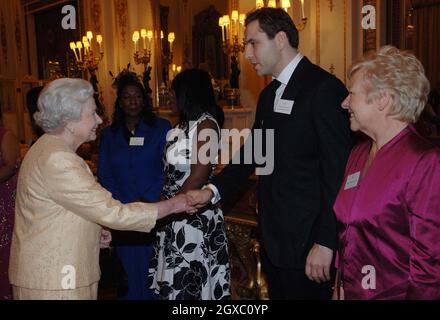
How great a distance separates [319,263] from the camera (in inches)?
75.9

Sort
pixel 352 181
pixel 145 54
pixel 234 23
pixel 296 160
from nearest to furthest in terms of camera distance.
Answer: pixel 352 181
pixel 296 160
pixel 234 23
pixel 145 54

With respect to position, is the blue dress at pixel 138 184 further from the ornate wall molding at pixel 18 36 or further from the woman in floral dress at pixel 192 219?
the ornate wall molding at pixel 18 36

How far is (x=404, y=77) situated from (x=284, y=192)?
707 millimetres

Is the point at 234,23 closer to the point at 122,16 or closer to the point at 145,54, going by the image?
the point at 145,54

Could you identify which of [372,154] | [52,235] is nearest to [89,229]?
[52,235]

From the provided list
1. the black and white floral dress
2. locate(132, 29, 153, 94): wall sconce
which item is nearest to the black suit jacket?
the black and white floral dress

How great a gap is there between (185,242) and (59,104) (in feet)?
4.08

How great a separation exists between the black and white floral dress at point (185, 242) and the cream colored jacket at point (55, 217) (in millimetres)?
897

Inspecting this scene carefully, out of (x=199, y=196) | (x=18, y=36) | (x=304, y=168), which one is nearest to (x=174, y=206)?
Result: (x=199, y=196)

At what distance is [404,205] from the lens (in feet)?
5.25

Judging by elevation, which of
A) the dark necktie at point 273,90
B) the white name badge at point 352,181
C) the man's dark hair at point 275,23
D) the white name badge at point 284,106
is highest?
the man's dark hair at point 275,23

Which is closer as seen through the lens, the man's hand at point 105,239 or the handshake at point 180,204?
the handshake at point 180,204

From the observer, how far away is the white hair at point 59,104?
201 cm

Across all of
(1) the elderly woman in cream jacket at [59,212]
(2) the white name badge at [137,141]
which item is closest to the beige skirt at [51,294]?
(1) the elderly woman in cream jacket at [59,212]
